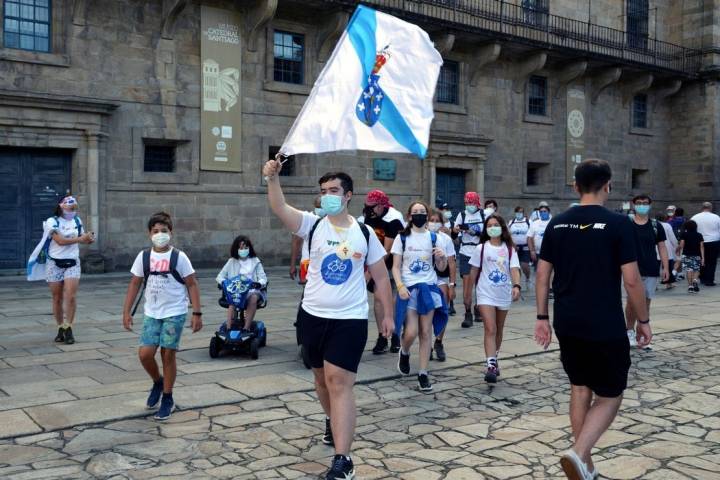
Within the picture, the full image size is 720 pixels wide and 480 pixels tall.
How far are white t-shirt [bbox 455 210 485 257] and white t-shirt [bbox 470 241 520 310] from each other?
4.04 m

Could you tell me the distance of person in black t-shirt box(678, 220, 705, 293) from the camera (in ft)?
50.4

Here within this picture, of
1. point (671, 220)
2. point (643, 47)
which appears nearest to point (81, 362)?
point (671, 220)

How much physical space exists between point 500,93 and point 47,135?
14007 millimetres

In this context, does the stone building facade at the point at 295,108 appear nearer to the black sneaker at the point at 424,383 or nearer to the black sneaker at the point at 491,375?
the black sneaker at the point at 491,375

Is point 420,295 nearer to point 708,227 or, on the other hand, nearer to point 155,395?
point 155,395

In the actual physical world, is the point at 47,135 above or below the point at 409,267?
above

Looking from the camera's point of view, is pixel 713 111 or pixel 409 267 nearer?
pixel 409 267

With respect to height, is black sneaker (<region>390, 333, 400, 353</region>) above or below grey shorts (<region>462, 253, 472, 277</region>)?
below

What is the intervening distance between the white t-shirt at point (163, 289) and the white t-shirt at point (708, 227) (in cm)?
1359

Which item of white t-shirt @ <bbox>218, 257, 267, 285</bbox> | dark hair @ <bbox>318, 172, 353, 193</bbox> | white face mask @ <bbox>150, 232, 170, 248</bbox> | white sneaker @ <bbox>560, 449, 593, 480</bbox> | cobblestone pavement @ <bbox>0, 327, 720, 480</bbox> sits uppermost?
dark hair @ <bbox>318, 172, 353, 193</bbox>

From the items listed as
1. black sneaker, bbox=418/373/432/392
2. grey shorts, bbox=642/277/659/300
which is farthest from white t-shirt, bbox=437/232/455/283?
grey shorts, bbox=642/277/659/300

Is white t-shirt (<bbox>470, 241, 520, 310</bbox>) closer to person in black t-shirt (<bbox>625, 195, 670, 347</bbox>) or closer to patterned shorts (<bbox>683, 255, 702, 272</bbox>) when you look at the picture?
person in black t-shirt (<bbox>625, 195, 670, 347</bbox>)

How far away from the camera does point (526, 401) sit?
6.40 m

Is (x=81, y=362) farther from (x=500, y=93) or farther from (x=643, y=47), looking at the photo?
(x=643, y=47)
